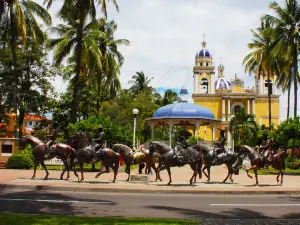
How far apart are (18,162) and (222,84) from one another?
62.0m

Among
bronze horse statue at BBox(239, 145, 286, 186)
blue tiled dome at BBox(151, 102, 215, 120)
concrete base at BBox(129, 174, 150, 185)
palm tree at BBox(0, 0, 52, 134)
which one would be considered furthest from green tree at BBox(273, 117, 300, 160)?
palm tree at BBox(0, 0, 52, 134)

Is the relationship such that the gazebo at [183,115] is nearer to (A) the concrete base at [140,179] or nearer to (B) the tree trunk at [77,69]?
(B) the tree trunk at [77,69]

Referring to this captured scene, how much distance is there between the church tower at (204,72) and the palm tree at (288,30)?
145ft

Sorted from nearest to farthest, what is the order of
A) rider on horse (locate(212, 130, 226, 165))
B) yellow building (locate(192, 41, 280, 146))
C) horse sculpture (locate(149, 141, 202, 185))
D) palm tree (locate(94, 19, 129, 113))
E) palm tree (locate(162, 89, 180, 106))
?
horse sculpture (locate(149, 141, 202, 185)) → rider on horse (locate(212, 130, 226, 165)) → palm tree (locate(94, 19, 129, 113)) → palm tree (locate(162, 89, 180, 106)) → yellow building (locate(192, 41, 280, 146))

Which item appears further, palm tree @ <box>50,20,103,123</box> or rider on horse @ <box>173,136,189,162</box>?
palm tree @ <box>50,20,103,123</box>

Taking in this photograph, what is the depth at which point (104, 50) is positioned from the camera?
132 feet

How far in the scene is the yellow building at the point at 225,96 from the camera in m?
74.2

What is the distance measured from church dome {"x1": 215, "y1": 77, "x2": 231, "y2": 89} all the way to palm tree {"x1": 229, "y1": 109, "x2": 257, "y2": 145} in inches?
1502

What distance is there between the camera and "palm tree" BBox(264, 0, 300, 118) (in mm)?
32750

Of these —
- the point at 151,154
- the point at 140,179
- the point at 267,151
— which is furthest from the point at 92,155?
the point at 267,151

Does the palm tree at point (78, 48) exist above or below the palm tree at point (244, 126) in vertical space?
above

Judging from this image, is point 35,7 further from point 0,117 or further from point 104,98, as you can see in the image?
point 104,98

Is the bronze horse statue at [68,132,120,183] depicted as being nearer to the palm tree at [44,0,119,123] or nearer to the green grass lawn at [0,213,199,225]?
the green grass lawn at [0,213,199,225]

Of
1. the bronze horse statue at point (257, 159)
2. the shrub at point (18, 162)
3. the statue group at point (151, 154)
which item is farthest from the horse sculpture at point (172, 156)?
the shrub at point (18, 162)
